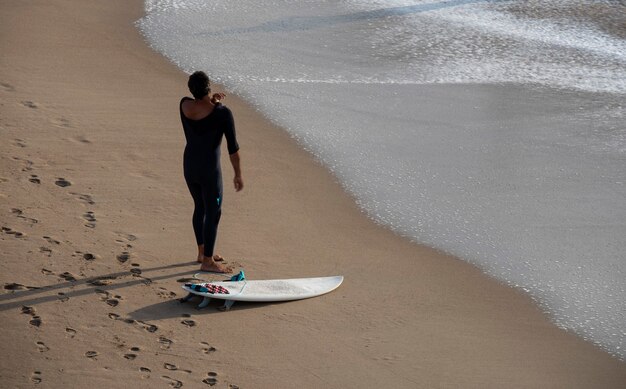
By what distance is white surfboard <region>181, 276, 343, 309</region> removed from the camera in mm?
6984

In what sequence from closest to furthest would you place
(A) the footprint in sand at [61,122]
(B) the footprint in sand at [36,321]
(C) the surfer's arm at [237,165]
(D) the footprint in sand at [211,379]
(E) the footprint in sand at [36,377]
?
(E) the footprint in sand at [36,377], (D) the footprint in sand at [211,379], (B) the footprint in sand at [36,321], (C) the surfer's arm at [237,165], (A) the footprint in sand at [61,122]

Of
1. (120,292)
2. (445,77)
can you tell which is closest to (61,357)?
(120,292)

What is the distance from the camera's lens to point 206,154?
7230mm

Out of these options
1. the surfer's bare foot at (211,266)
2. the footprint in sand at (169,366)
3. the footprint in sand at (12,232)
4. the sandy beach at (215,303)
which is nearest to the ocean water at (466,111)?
the sandy beach at (215,303)

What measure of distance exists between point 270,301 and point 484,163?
3863mm

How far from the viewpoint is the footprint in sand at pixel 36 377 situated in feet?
19.6

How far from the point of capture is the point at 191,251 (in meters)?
7.84

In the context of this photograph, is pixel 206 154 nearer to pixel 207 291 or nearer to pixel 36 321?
pixel 207 291

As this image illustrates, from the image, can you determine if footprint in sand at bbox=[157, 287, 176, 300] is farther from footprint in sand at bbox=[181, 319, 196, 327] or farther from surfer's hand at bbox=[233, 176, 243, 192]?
surfer's hand at bbox=[233, 176, 243, 192]

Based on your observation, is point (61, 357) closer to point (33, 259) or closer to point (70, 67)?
point (33, 259)

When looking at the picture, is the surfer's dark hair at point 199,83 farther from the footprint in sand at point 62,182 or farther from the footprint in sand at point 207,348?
the footprint in sand at point 62,182

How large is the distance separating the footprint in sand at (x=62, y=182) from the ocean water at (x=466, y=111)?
8.65 feet

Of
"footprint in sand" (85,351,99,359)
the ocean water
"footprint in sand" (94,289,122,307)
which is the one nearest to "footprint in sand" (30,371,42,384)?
"footprint in sand" (85,351,99,359)

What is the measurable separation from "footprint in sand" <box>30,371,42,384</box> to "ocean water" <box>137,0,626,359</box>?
12.0 ft
